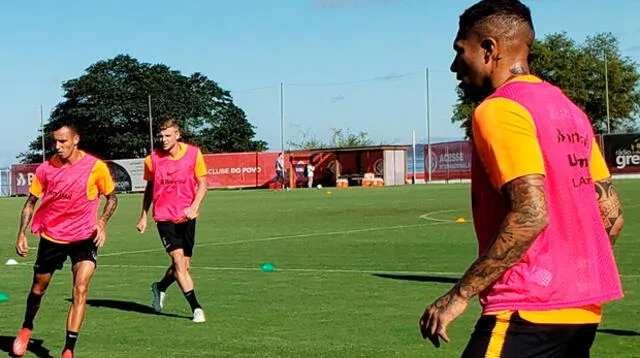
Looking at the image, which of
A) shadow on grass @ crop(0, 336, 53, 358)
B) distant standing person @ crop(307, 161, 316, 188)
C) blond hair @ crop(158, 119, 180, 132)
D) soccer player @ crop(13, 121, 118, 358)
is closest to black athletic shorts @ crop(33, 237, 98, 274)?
soccer player @ crop(13, 121, 118, 358)

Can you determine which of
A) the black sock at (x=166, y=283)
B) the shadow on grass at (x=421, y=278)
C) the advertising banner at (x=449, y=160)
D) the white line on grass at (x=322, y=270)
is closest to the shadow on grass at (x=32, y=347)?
the black sock at (x=166, y=283)

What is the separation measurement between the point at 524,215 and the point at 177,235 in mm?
8150

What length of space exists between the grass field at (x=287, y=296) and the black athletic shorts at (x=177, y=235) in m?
0.72

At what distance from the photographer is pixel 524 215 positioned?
4238 mm

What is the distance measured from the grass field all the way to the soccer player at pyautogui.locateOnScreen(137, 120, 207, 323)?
0.66 meters

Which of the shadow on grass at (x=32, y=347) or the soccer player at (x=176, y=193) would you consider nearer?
the shadow on grass at (x=32, y=347)

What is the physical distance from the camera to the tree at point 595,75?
86.2m

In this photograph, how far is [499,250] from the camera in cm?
427

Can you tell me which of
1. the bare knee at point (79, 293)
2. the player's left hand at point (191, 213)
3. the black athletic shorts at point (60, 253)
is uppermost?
the player's left hand at point (191, 213)

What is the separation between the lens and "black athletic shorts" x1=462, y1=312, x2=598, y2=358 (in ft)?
14.3

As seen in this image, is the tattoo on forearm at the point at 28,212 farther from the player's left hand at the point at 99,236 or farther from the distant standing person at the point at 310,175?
the distant standing person at the point at 310,175

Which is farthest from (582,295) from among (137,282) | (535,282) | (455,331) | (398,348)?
(137,282)

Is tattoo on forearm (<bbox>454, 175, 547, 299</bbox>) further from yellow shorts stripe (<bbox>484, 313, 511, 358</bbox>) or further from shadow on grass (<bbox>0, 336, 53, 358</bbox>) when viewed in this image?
shadow on grass (<bbox>0, 336, 53, 358</bbox>)

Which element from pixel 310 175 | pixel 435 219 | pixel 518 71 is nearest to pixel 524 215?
pixel 518 71
